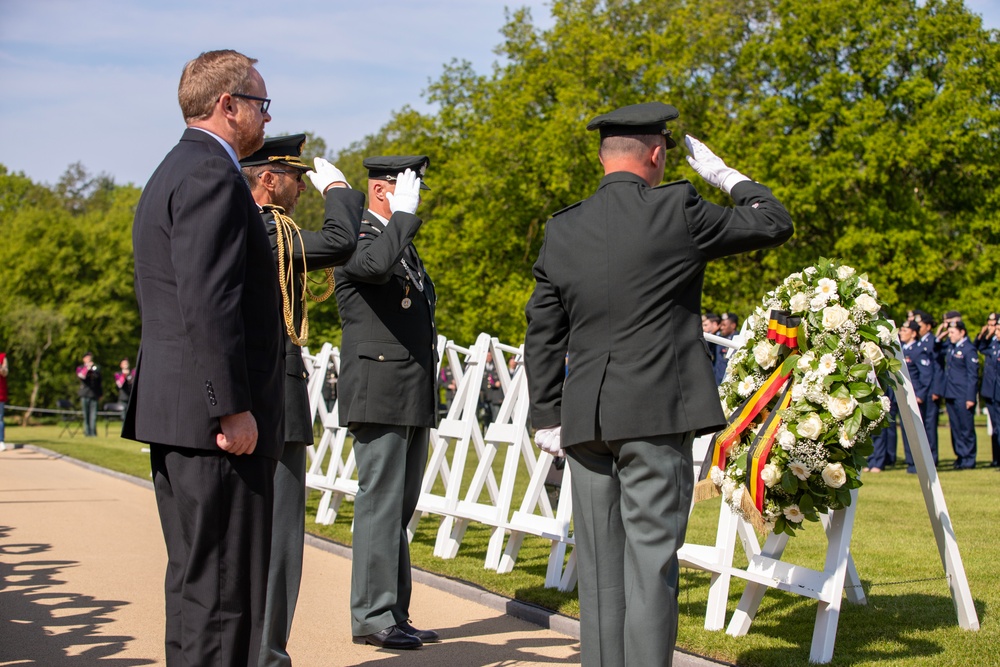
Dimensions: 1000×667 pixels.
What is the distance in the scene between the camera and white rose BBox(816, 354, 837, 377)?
17.3ft

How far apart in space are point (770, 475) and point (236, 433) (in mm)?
2701

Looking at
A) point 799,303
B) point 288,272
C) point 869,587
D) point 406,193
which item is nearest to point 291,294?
point 288,272

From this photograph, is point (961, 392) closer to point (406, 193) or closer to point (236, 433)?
point (406, 193)

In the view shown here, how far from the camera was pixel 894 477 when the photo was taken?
606 inches

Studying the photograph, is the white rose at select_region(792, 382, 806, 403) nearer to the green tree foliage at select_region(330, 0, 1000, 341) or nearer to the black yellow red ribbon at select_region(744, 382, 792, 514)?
the black yellow red ribbon at select_region(744, 382, 792, 514)

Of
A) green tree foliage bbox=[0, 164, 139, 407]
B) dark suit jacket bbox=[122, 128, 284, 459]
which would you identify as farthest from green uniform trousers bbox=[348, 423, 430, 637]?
green tree foliage bbox=[0, 164, 139, 407]

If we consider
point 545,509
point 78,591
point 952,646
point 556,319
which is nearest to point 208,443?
point 556,319

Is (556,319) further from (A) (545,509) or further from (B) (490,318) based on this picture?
(B) (490,318)

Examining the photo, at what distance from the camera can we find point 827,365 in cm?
530

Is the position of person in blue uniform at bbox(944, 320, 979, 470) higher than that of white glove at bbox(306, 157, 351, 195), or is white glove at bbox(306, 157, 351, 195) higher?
white glove at bbox(306, 157, 351, 195)

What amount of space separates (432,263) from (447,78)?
7.72m

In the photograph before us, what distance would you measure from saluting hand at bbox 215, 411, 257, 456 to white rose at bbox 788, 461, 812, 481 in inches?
106

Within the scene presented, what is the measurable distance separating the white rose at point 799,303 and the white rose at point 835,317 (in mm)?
161

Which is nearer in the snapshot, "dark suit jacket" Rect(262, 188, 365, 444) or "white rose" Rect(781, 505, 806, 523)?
"dark suit jacket" Rect(262, 188, 365, 444)
